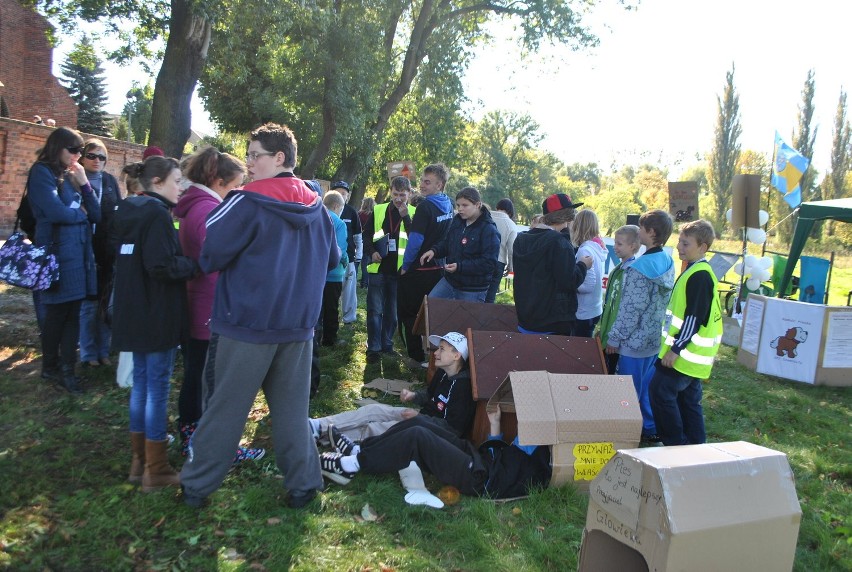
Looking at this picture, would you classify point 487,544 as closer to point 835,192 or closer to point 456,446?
point 456,446

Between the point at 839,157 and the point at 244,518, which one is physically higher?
the point at 839,157

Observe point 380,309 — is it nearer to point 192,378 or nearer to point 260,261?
point 192,378

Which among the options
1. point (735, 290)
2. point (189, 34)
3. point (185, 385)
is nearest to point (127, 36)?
point (189, 34)

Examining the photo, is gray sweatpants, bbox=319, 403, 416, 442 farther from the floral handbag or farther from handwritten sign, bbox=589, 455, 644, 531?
the floral handbag

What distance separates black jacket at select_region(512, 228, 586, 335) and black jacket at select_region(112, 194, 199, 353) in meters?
2.72

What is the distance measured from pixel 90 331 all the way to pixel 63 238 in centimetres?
104

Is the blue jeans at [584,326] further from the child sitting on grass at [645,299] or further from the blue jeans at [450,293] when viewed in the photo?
the blue jeans at [450,293]

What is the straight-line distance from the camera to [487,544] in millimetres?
3479

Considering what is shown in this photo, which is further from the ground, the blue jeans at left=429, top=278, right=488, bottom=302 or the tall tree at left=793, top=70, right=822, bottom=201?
the tall tree at left=793, top=70, right=822, bottom=201

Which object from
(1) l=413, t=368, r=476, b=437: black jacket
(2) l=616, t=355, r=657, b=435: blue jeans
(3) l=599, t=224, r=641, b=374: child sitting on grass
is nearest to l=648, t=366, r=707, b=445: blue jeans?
(2) l=616, t=355, r=657, b=435: blue jeans

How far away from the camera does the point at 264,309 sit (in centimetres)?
324

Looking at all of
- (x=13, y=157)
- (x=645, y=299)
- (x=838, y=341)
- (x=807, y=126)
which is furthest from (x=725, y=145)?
(x=645, y=299)

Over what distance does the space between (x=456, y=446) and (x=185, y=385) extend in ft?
6.10

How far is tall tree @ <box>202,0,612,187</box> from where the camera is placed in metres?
14.4
